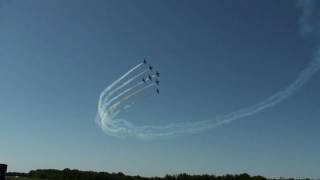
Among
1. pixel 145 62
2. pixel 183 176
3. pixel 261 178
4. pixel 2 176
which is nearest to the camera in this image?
pixel 2 176

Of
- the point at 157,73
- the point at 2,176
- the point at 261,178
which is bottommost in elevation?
the point at 2,176

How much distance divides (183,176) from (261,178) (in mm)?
34427

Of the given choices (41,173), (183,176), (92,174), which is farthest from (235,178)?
(41,173)

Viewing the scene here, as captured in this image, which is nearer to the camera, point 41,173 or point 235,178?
point 235,178

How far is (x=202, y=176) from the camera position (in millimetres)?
161625

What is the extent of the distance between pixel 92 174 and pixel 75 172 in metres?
6.91

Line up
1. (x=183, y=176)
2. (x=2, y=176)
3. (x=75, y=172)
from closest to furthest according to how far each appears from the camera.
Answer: (x=2, y=176) < (x=183, y=176) < (x=75, y=172)

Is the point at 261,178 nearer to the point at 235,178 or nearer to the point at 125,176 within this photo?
the point at 235,178

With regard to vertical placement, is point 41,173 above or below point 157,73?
below

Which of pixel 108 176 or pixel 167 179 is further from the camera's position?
pixel 108 176

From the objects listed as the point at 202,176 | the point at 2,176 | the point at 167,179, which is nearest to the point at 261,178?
the point at 202,176

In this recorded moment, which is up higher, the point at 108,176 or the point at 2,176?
the point at 108,176

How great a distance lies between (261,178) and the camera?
462ft

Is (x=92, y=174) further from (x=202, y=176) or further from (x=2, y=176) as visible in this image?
(x=2, y=176)
